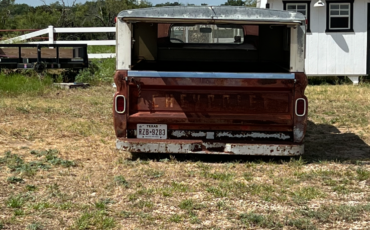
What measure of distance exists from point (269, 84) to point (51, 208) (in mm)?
A: 3103

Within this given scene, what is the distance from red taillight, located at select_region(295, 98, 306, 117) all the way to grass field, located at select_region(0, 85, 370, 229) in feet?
1.99

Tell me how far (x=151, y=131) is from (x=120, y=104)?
51 centimetres

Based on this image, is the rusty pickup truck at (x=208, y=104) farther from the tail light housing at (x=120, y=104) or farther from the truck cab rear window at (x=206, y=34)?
the truck cab rear window at (x=206, y=34)

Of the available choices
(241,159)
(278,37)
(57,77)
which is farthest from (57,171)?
(57,77)

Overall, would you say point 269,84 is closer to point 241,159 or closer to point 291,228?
point 241,159

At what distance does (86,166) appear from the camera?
686cm

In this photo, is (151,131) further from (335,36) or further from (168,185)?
(335,36)

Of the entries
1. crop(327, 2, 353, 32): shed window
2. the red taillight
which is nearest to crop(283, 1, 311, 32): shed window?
crop(327, 2, 353, 32): shed window

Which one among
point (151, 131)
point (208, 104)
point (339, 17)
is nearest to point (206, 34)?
point (208, 104)

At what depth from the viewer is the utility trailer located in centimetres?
1566

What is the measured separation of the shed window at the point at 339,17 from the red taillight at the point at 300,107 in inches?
464

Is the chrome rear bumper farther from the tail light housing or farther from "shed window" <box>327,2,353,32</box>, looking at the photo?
"shed window" <box>327,2,353,32</box>

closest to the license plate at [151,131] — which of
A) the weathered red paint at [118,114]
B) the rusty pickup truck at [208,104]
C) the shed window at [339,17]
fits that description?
the rusty pickup truck at [208,104]

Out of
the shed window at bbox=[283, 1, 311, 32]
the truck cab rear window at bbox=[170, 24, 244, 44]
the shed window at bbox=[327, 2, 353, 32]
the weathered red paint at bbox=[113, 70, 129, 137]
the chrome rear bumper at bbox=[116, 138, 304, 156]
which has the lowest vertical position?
the chrome rear bumper at bbox=[116, 138, 304, 156]
